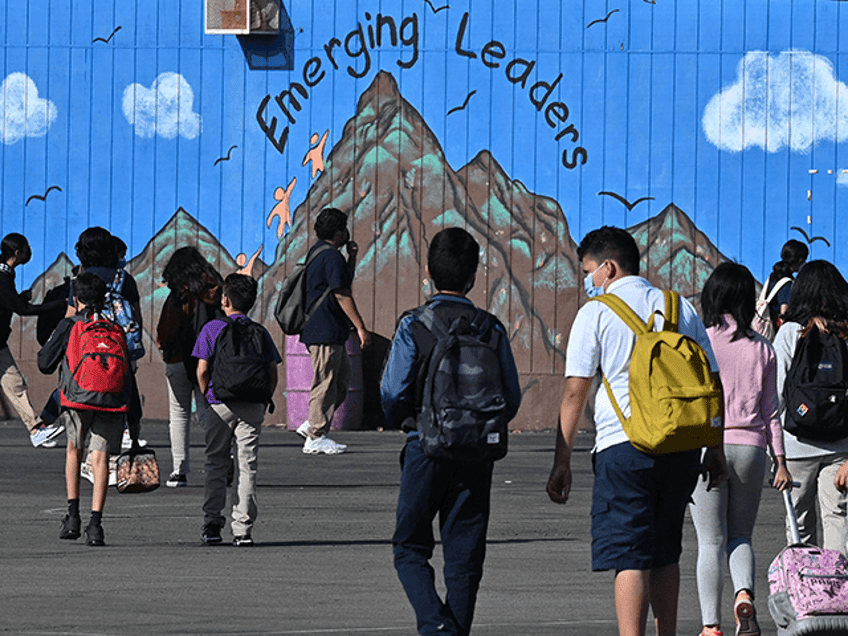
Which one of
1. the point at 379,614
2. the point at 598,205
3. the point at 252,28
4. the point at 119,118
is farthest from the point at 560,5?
the point at 379,614

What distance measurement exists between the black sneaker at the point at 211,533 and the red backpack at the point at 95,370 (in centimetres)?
87

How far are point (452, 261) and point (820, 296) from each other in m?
2.12

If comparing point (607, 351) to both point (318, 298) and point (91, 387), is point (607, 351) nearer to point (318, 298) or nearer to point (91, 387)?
point (91, 387)

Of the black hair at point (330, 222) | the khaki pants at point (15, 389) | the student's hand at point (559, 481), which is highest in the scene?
the black hair at point (330, 222)

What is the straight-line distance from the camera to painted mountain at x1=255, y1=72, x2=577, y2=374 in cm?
1884

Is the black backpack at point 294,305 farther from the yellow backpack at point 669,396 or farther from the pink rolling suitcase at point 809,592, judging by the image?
the yellow backpack at point 669,396

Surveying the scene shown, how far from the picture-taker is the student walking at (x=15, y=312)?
50.0ft

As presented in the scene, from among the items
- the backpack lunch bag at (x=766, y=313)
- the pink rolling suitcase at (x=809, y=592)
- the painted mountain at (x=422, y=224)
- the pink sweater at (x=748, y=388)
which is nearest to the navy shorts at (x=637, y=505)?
the pink rolling suitcase at (x=809, y=592)

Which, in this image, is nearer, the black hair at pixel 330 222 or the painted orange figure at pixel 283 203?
the black hair at pixel 330 222

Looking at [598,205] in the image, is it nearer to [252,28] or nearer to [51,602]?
[252,28]

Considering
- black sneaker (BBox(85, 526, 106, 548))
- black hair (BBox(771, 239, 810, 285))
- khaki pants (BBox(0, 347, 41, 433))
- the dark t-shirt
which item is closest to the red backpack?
black sneaker (BBox(85, 526, 106, 548))

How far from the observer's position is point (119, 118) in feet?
63.0

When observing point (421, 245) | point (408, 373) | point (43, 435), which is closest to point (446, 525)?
point (408, 373)

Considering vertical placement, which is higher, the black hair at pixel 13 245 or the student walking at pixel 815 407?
the black hair at pixel 13 245
